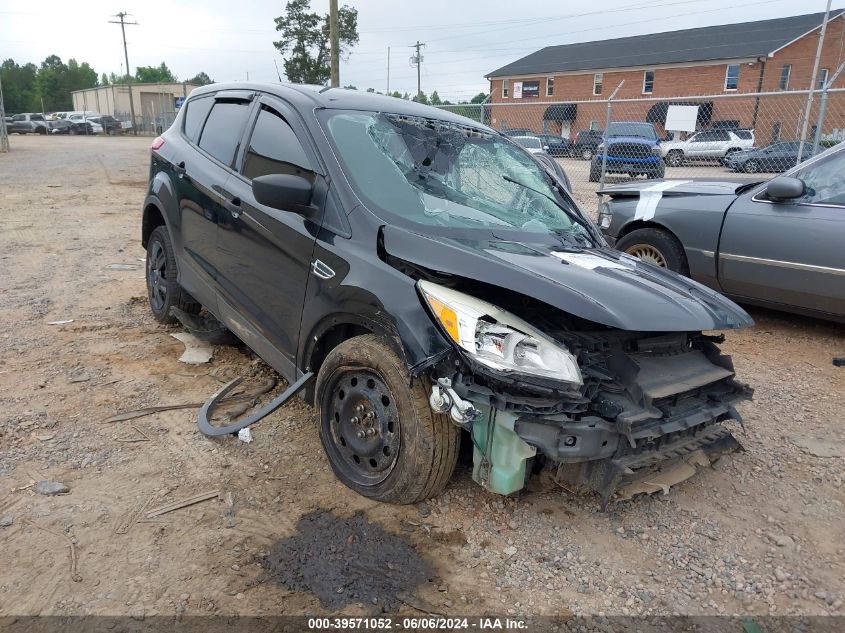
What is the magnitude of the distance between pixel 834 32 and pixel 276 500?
50416 millimetres

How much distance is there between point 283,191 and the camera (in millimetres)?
2895

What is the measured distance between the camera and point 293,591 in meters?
2.31

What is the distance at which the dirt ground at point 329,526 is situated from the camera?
91.4 inches

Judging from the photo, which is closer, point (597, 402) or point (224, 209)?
point (597, 402)

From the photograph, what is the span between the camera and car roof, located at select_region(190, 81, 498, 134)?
11.3 feet

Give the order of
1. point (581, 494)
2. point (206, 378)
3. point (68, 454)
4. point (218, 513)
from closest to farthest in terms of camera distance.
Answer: point (218, 513) < point (581, 494) < point (68, 454) < point (206, 378)

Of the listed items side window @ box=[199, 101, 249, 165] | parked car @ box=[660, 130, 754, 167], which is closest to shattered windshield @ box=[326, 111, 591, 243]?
side window @ box=[199, 101, 249, 165]

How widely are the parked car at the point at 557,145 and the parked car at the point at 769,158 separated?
4.84m

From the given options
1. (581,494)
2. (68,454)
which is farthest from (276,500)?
(581,494)

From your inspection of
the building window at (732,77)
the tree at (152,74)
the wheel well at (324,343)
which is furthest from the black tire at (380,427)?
the tree at (152,74)

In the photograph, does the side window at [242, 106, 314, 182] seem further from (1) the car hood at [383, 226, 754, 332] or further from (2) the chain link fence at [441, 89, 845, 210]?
(2) the chain link fence at [441, 89, 845, 210]

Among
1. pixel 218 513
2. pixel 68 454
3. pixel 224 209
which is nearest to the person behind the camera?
pixel 218 513

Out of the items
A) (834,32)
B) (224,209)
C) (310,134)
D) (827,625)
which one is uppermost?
(834,32)

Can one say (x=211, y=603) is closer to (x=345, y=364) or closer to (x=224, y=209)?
(x=345, y=364)
